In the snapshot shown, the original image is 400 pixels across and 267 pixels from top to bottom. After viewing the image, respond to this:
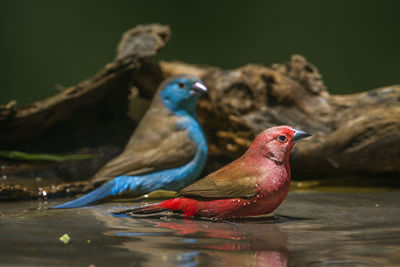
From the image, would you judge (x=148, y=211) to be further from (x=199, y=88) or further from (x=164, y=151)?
(x=199, y=88)

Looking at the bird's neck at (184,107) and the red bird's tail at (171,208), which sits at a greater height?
the bird's neck at (184,107)

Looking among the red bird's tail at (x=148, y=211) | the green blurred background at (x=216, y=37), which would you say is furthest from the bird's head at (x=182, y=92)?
the green blurred background at (x=216, y=37)

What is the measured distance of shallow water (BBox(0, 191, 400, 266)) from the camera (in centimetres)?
205

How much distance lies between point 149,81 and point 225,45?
2.85 m

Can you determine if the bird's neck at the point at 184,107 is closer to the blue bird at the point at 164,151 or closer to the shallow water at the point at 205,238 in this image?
the blue bird at the point at 164,151

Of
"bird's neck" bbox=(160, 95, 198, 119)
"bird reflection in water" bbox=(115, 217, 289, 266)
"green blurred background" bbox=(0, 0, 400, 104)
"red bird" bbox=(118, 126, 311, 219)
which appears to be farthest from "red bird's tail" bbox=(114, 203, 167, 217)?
"green blurred background" bbox=(0, 0, 400, 104)

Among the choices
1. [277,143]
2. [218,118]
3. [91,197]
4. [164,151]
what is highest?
[218,118]

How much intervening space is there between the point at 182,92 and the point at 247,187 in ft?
6.58

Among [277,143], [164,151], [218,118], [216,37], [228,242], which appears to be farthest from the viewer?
[216,37]

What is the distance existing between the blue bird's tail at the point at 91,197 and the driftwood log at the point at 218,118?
53 centimetres

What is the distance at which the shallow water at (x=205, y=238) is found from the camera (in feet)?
6.72

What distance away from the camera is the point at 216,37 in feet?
26.4

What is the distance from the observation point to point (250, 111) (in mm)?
5129

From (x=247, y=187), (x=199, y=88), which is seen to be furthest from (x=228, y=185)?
(x=199, y=88)
